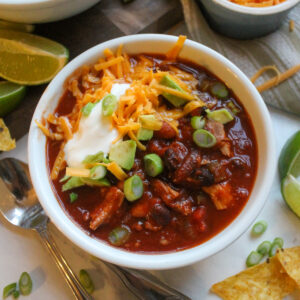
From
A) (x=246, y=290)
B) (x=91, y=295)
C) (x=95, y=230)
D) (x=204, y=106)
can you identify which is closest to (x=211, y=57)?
(x=204, y=106)

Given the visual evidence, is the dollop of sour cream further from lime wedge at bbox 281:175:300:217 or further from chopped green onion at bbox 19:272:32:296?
lime wedge at bbox 281:175:300:217

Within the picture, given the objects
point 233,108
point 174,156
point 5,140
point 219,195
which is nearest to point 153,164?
point 174,156

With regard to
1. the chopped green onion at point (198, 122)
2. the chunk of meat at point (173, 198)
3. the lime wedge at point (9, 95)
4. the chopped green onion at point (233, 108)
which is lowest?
the lime wedge at point (9, 95)

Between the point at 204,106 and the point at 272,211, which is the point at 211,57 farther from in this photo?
the point at 272,211

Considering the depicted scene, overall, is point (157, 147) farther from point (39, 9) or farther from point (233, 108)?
Answer: point (39, 9)

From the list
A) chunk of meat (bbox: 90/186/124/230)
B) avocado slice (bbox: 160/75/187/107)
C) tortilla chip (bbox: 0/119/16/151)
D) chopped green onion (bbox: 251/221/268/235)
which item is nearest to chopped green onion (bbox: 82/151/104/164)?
chunk of meat (bbox: 90/186/124/230)

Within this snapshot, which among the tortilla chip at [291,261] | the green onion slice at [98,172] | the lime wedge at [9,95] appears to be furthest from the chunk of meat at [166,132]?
the lime wedge at [9,95]

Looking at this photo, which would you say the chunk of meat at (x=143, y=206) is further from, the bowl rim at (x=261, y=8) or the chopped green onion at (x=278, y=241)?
the bowl rim at (x=261, y=8)
